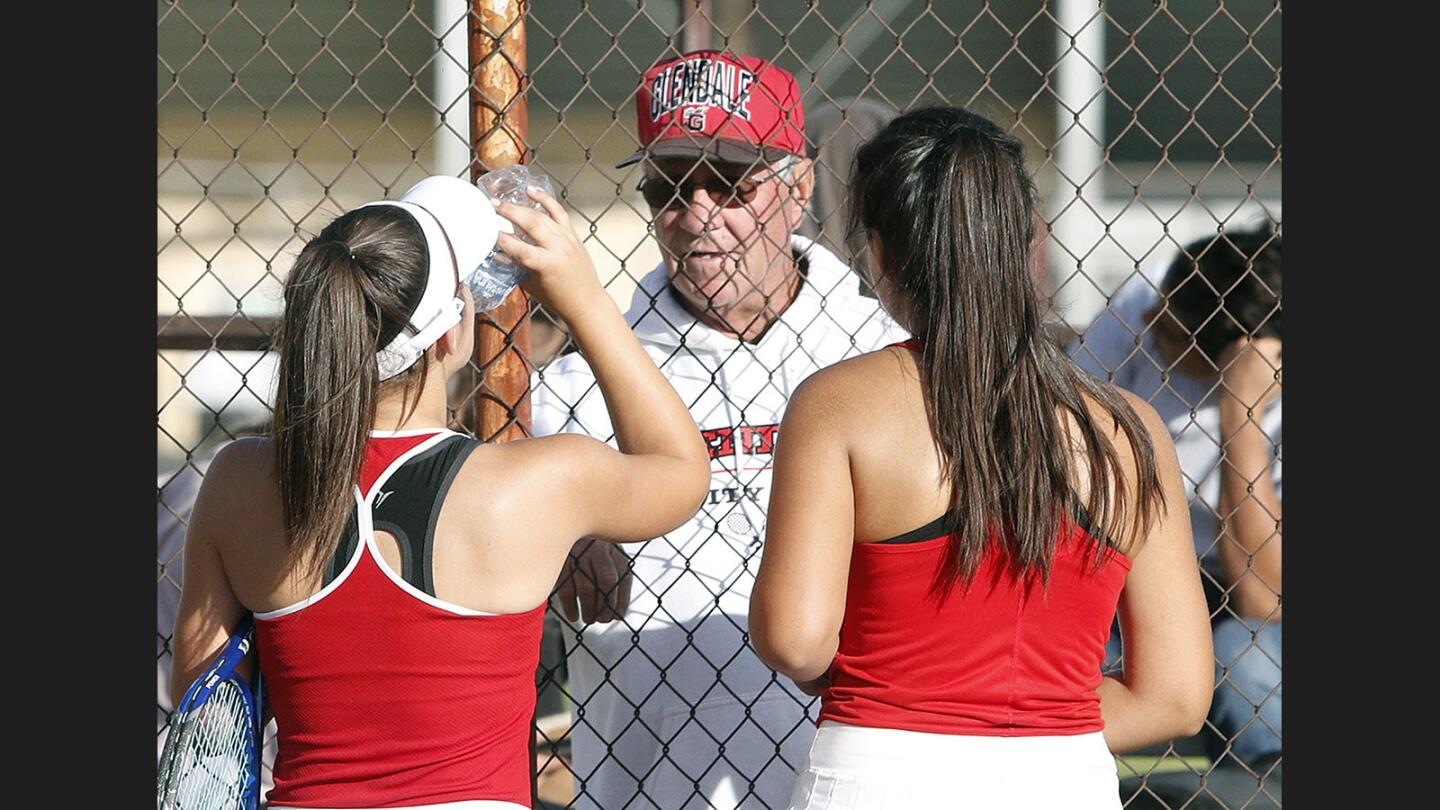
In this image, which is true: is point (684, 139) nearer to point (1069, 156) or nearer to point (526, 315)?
point (526, 315)

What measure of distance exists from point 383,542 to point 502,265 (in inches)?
20.5

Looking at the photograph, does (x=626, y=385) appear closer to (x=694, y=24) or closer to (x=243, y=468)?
(x=243, y=468)

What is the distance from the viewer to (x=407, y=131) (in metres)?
9.55

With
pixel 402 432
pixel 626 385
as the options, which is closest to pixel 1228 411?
pixel 626 385

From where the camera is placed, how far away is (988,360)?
74.6 inches

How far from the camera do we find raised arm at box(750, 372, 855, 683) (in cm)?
185

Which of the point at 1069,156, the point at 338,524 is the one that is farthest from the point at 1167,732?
the point at 1069,156

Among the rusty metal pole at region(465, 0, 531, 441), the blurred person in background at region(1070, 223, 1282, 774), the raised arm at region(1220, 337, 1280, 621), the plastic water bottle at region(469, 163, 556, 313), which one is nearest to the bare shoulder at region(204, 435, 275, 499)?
the plastic water bottle at region(469, 163, 556, 313)

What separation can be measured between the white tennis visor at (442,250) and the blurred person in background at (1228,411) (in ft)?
8.03

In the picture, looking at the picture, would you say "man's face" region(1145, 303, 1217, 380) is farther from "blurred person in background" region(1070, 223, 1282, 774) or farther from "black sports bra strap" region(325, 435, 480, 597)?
"black sports bra strap" region(325, 435, 480, 597)

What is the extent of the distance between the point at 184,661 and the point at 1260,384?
3124 mm

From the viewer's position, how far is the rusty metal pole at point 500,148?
252cm

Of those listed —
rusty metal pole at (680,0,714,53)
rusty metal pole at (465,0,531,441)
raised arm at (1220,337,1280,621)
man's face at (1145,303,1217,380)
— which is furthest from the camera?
man's face at (1145,303,1217,380)

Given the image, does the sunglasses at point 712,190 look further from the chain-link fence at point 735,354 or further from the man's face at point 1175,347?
the man's face at point 1175,347
